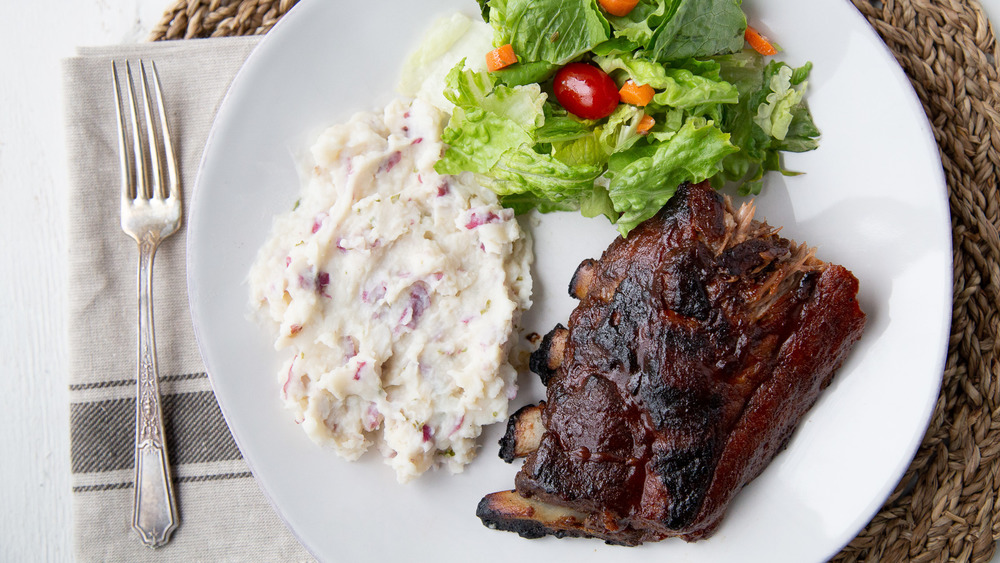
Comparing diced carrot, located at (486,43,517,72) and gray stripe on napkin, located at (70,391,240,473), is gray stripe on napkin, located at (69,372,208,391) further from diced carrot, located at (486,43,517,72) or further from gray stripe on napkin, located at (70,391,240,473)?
diced carrot, located at (486,43,517,72)

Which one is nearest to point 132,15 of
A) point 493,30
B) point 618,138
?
point 493,30

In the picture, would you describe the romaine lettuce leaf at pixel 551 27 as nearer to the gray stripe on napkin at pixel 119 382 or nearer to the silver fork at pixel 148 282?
the silver fork at pixel 148 282

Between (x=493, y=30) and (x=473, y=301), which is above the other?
(x=493, y=30)

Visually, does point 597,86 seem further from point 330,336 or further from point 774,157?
point 330,336

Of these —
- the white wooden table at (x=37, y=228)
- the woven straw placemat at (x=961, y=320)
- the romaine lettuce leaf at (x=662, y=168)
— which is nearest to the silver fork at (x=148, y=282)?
the white wooden table at (x=37, y=228)

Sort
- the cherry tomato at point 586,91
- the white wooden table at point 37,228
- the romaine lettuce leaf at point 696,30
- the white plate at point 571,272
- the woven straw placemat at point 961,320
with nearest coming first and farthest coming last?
the romaine lettuce leaf at point 696,30 → the cherry tomato at point 586,91 → the white plate at point 571,272 → the woven straw placemat at point 961,320 → the white wooden table at point 37,228

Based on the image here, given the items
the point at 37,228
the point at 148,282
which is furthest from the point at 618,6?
the point at 37,228
